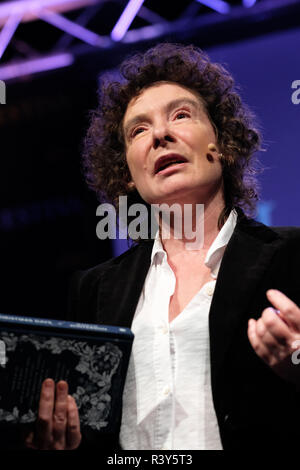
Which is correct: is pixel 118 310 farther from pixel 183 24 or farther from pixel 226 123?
pixel 183 24

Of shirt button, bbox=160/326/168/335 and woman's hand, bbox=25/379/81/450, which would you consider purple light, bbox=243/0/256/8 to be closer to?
shirt button, bbox=160/326/168/335

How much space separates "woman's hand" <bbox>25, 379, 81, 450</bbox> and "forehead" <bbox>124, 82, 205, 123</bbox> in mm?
958

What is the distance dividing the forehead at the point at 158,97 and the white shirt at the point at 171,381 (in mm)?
555

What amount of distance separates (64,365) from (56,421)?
0.13 meters

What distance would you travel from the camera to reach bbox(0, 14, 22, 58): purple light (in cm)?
339

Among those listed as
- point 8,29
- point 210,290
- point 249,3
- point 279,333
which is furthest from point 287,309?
point 8,29

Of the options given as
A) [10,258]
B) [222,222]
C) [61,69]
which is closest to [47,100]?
[61,69]

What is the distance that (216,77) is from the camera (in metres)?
2.16

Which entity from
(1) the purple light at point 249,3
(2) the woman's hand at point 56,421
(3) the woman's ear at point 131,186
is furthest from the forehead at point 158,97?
(1) the purple light at point 249,3

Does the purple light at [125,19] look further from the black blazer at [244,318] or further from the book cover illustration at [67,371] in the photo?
the book cover illustration at [67,371]

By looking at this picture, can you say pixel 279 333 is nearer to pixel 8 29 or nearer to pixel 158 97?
pixel 158 97

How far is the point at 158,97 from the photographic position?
1.95m

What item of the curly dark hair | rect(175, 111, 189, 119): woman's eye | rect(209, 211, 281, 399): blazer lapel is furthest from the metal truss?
rect(209, 211, 281, 399): blazer lapel

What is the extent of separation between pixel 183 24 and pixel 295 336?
2.37m
